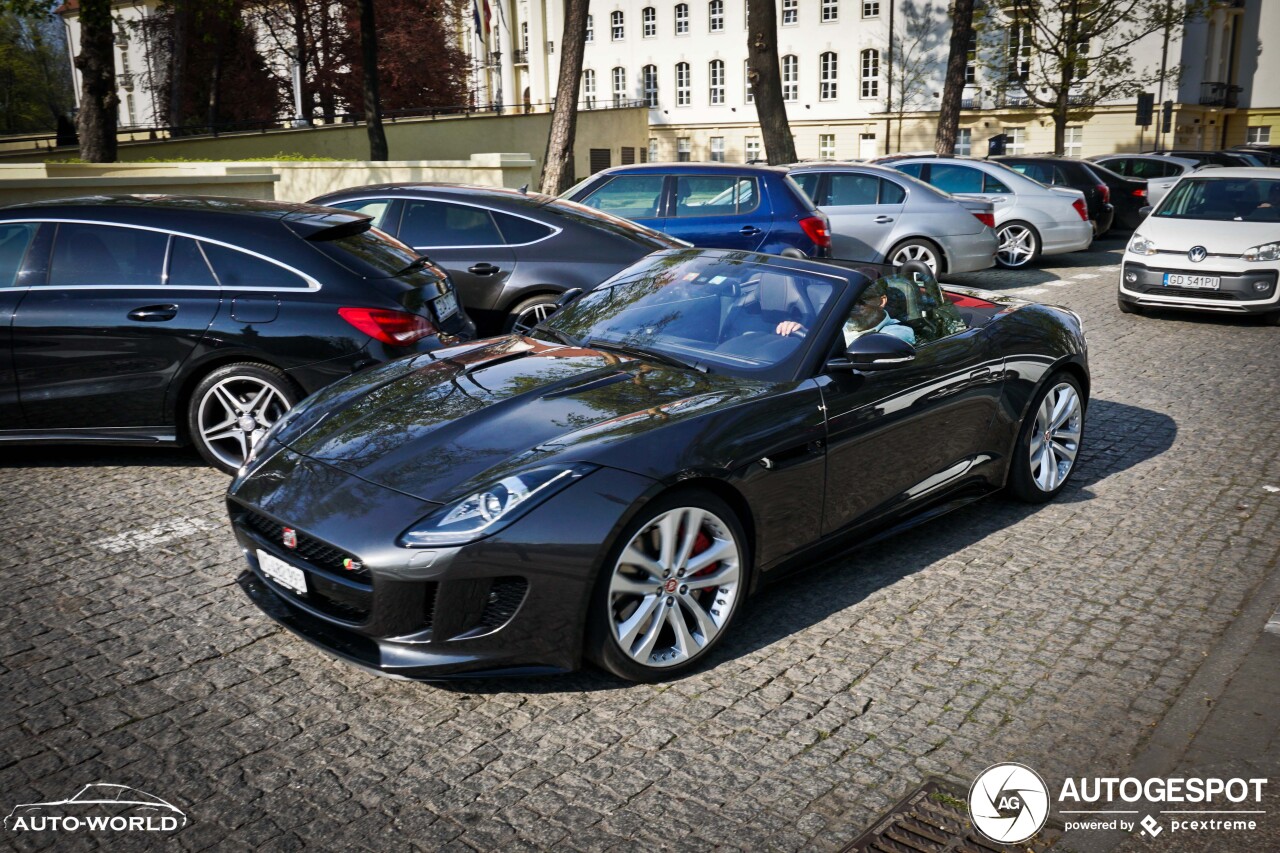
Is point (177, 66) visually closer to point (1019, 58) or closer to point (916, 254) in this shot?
point (916, 254)

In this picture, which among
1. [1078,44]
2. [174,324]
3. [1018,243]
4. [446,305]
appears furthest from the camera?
[1078,44]

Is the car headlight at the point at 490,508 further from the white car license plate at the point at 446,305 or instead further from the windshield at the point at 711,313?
the white car license plate at the point at 446,305

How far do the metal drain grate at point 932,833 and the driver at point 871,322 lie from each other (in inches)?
84.2

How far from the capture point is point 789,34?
A: 66688mm

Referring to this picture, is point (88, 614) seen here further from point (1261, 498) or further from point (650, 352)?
point (1261, 498)

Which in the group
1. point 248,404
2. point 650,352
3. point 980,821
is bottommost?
point 980,821

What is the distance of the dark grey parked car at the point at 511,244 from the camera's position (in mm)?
9227

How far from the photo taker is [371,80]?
93.6ft

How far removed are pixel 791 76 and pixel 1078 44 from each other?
1008 inches

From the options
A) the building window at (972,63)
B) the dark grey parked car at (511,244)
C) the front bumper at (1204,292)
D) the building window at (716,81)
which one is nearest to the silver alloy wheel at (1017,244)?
the front bumper at (1204,292)

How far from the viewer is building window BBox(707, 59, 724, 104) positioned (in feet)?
228

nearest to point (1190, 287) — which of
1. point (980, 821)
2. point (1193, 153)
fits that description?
point (980, 821)

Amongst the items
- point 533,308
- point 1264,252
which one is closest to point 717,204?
point 533,308

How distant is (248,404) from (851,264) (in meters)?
3.56
